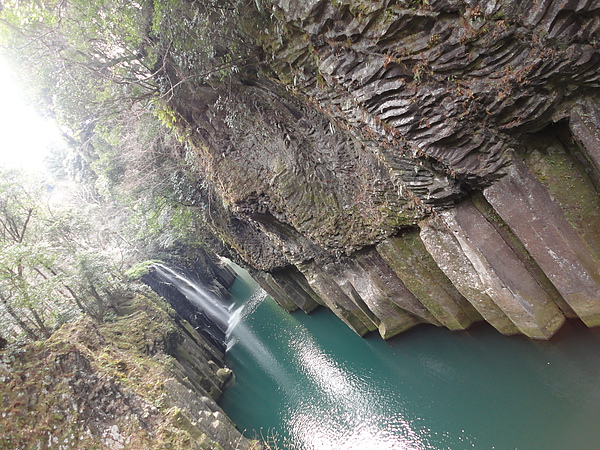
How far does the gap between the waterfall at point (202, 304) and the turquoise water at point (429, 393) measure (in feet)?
19.9

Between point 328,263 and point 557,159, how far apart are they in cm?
741

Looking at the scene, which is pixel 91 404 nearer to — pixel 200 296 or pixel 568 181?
pixel 568 181

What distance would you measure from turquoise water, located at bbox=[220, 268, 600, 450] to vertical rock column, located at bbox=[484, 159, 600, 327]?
1.23m

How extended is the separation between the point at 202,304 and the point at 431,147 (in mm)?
19808

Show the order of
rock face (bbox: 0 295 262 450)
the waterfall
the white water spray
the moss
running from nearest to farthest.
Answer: rock face (bbox: 0 295 262 450) < the moss < the waterfall < the white water spray

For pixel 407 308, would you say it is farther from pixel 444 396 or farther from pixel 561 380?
pixel 561 380

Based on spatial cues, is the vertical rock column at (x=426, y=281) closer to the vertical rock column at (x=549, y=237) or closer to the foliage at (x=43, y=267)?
the vertical rock column at (x=549, y=237)

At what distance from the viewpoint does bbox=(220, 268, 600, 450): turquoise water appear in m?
6.19

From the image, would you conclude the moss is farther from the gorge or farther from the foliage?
the foliage

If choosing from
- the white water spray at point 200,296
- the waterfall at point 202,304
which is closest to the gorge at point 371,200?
the waterfall at point 202,304

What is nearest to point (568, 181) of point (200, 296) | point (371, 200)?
point (371, 200)

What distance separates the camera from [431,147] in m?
5.85

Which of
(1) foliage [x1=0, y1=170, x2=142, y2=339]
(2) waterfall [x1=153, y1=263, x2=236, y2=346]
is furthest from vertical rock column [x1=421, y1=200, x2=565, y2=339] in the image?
(2) waterfall [x1=153, y1=263, x2=236, y2=346]

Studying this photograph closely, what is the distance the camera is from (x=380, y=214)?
8469 millimetres
